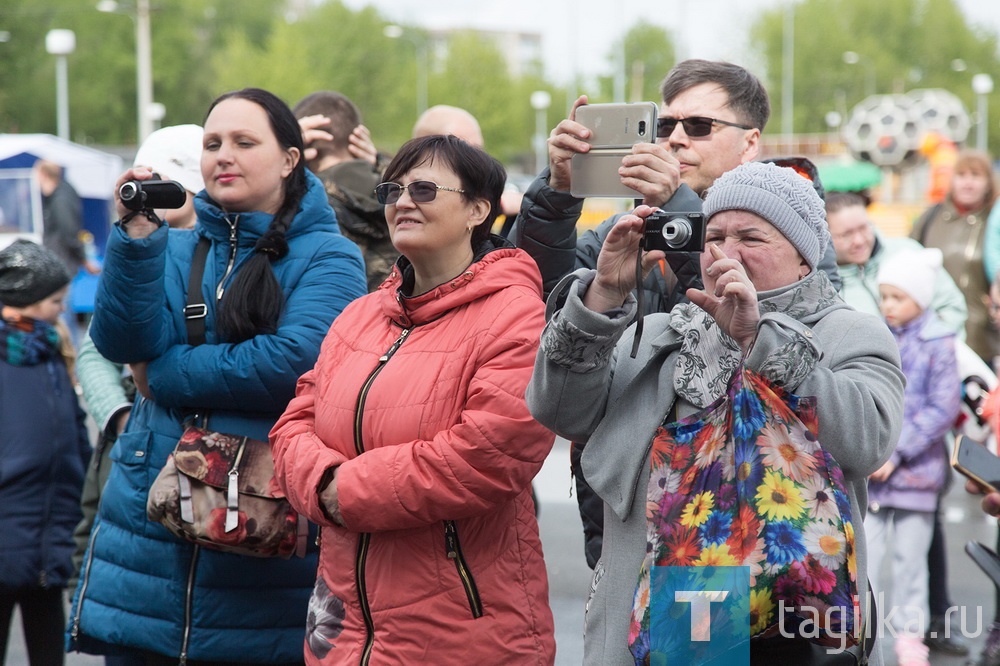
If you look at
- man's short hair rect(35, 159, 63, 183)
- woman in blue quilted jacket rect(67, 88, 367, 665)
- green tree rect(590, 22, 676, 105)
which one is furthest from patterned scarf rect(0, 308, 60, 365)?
green tree rect(590, 22, 676, 105)

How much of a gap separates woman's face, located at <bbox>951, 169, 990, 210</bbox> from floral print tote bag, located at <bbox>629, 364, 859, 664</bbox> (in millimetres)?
6626

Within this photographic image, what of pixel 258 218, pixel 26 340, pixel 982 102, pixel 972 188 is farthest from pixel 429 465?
pixel 982 102

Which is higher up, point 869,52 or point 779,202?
point 869,52

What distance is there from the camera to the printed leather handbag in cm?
321

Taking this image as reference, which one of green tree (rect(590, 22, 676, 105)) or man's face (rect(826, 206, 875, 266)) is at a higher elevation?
green tree (rect(590, 22, 676, 105))

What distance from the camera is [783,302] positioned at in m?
2.51

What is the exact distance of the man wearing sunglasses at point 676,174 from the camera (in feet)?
9.53

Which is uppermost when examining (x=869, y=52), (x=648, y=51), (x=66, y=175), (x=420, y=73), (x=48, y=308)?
(x=648, y=51)

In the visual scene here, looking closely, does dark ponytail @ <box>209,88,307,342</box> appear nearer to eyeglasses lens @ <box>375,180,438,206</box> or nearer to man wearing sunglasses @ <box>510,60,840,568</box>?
eyeglasses lens @ <box>375,180,438,206</box>

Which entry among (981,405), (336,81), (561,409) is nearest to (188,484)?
(561,409)

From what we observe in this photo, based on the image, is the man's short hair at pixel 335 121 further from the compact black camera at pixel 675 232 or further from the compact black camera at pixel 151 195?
the compact black camera at pixel 675 232

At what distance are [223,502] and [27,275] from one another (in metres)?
2.01

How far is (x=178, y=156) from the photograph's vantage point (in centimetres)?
421

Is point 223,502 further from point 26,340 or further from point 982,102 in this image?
point 982,102
